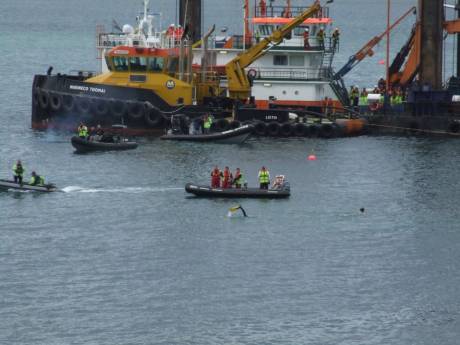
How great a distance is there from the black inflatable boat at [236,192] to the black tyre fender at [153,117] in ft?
73.0

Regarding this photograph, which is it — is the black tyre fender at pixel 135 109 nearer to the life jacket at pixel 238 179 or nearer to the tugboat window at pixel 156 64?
the tugboat window at pixel 156 64

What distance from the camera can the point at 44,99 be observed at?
310 feet

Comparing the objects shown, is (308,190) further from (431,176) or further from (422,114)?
(422,114)

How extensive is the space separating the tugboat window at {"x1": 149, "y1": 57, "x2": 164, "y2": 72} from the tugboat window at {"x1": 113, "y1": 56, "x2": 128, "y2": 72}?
1.59m

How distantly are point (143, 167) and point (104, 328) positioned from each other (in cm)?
3024

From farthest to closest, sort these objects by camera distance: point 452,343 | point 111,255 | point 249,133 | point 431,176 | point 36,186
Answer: point 249,133 < point 431,176 < point 36,186 < point 111,255 < point 452,343

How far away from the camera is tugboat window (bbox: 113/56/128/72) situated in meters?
95.4

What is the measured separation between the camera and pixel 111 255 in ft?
196

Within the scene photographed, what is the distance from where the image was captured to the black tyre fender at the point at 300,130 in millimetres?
91562

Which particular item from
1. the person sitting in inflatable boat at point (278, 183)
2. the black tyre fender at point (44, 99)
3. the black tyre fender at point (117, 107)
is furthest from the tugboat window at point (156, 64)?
the person sitting in inflatable boat at point (278, 183)

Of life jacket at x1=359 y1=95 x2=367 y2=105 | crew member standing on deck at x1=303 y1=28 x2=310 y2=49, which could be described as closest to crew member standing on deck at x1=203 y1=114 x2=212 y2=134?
crew member standing on deck at x1=303 y1=28 x2=310 y2=49

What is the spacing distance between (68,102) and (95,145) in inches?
383

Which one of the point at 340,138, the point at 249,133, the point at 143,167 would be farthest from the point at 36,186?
the point at 340,138

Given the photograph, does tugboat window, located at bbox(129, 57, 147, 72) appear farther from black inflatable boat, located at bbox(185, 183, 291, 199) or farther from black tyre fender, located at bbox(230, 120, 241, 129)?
black inflatable boat, located at bbox(185, 183, 291, 199)
